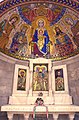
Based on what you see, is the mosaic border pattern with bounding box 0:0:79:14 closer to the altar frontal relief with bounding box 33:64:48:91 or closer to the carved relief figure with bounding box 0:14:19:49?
the carved relief figure with bounding box 0:14:19:49

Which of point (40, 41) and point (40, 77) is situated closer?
point (40, 77)

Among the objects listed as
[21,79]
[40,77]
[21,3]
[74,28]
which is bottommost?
[21,79]

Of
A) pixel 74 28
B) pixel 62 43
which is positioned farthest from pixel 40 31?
pixel 74 28

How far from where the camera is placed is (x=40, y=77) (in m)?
8.93

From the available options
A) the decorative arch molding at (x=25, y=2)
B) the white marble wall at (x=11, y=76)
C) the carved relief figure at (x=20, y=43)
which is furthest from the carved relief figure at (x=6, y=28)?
the white marble wall at (x=11, y=76)

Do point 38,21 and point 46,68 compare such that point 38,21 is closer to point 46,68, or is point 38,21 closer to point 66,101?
point 46,68

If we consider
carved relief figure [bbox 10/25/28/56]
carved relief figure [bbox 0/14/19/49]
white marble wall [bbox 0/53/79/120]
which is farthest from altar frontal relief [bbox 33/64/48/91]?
carved relief figure [bbox 0/14/19/49]

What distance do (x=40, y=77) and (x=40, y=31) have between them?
2.78 meters

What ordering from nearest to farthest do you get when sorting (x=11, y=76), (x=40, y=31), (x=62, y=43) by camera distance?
(x=11, y=76) < (x=62, y=43) < (x=40, y=31)

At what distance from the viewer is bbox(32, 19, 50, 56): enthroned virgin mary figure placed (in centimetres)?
941

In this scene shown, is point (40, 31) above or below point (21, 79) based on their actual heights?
above

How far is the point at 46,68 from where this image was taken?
909cm

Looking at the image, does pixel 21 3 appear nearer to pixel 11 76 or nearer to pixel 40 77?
pixel 11 76

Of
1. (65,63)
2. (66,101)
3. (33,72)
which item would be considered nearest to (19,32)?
(33,72)
